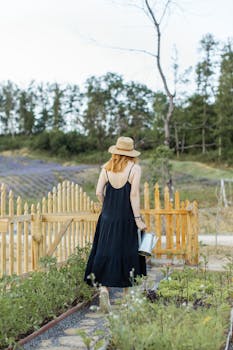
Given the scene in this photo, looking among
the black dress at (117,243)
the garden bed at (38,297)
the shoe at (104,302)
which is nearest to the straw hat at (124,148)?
the black dress at (117,243)

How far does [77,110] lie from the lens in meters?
47.5

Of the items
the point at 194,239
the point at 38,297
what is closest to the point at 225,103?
the point at 194,239

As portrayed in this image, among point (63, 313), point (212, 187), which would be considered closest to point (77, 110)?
point (212, 187)

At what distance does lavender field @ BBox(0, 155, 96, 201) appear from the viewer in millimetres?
21391

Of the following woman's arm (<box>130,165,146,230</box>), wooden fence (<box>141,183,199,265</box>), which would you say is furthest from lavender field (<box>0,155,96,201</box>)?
woman's arm (<box>130,165,146,230</box>)

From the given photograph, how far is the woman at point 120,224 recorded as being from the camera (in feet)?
16.7

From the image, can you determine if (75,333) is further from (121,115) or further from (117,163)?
(121,115)

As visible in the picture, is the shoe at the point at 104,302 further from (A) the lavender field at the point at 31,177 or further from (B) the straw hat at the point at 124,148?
(A) the lavender field at the point at 31,177

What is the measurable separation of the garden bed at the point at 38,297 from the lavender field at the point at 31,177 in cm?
1352

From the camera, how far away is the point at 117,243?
5.09 m

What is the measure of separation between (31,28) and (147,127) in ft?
99.8

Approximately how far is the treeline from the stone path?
97.6 feet

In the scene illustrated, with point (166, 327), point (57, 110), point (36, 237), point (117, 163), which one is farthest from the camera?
point (57, 110)

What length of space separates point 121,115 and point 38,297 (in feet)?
134
